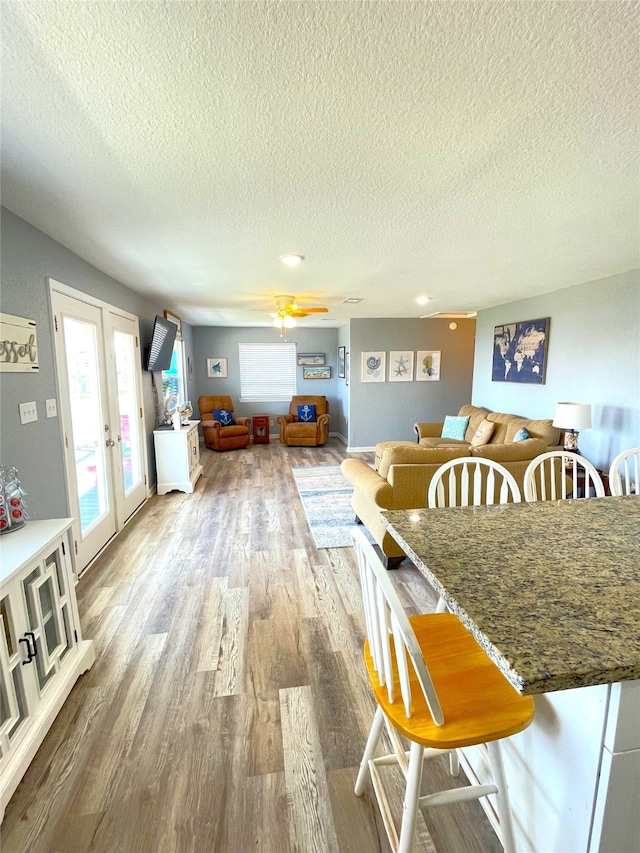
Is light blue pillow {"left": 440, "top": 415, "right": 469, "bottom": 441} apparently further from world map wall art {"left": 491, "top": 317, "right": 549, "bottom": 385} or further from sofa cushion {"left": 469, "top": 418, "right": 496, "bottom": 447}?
world map wall art {"left": 491, "top": 317, "right": 549, "bottom": 385}

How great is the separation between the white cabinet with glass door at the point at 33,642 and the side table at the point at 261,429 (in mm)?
5777

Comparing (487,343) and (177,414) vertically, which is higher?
(487,343)

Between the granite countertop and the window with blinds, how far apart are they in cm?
691

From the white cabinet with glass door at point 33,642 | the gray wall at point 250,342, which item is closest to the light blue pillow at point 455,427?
the gray wall at point 250,342

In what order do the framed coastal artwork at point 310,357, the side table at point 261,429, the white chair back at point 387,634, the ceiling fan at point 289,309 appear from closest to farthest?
the white chair back at point 387,634
the ceiling fan at point 289,309
the side table at point 261,429
the framed coastal artwork at point 310,357

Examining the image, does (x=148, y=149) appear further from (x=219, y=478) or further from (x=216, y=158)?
(x=219, y=478)

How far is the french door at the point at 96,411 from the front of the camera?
268 cm

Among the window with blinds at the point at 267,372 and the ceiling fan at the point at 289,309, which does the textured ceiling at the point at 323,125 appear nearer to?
the ceiling fan at the point at 289,309

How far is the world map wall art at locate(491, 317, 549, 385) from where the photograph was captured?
4.47m

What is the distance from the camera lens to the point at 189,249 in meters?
2.76

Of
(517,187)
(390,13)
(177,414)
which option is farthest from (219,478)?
(390,13)

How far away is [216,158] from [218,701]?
2322mm

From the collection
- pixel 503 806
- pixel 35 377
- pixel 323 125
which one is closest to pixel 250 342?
pixel 35 377

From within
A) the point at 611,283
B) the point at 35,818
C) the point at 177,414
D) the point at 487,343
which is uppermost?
the point at 611,283
